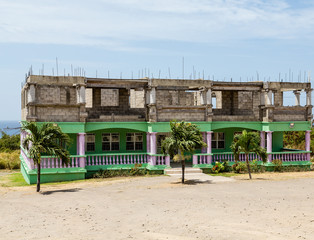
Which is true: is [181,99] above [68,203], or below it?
above

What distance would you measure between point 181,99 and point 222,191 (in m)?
13.7

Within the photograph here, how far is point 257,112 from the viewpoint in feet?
106

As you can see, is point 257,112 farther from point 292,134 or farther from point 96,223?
point 96,223

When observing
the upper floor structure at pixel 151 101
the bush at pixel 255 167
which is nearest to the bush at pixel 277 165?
the bush at pixel 255 167

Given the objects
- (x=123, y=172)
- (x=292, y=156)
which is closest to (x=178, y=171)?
(x=123, y=172)

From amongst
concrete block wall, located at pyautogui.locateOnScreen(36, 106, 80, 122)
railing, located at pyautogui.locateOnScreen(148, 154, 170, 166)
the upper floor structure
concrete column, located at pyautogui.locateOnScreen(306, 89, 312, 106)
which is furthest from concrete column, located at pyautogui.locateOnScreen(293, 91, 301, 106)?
concrete block wall, located at pyautogui.locateOnScreen(36, 106, 80, 122)

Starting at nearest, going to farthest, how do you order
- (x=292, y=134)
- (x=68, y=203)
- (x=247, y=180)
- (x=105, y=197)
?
1. (x=68, y=203)
2. (x=105, y=197)
3. (x=247, y=180)
4. (x=292, y=134)

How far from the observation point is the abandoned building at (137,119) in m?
25.0

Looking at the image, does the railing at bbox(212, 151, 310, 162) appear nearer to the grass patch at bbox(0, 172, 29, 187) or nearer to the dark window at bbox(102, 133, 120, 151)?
the dark window at bbox(102, 133, 120, 151)

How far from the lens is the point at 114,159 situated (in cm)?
2661

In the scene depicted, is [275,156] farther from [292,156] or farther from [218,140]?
[218,140]

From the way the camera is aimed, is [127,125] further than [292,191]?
Yes

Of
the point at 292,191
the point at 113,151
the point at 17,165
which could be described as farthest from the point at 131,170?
the point at 17,165

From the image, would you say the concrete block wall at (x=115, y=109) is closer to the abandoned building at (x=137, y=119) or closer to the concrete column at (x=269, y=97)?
the abandoned building at (x=137, y=119)
